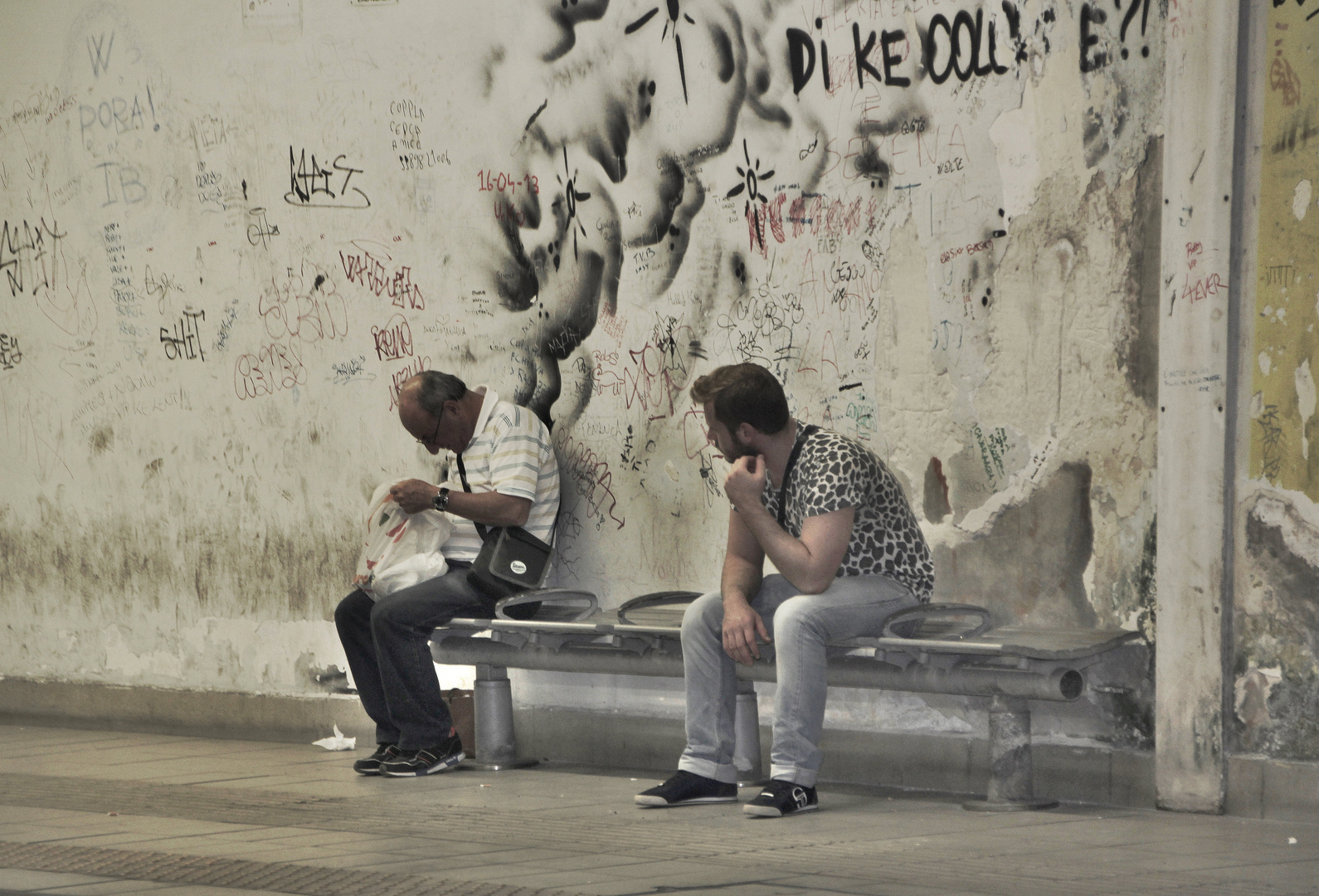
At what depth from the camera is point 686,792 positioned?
594cm

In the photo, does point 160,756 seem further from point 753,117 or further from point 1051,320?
point 1051,320

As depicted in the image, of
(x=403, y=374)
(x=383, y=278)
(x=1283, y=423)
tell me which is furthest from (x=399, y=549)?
(x=1283, y=423)

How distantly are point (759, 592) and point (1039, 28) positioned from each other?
2136mm

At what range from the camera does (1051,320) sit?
6.16 m

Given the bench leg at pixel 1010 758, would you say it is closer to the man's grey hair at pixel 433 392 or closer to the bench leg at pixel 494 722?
the bench leg at pixel 494 722

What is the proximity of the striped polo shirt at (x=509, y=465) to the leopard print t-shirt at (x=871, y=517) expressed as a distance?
122cm

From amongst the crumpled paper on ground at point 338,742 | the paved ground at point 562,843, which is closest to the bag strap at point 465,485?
the paved ground at point 562,843

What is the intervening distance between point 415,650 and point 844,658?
1774mm

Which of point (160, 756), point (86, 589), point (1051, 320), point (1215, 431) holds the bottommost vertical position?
point (160, 756)

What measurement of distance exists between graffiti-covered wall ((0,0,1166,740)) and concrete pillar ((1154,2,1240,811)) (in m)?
0.15

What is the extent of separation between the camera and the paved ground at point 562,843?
15.1 feet

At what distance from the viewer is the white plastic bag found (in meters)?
6.96

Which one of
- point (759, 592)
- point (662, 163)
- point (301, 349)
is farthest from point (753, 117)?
point (301, 349)

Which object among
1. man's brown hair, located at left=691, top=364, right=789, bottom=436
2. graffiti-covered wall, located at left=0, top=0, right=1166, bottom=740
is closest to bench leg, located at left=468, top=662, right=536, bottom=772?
graffiti-covered wall, located at left=0, top=0, right=1166, bottom=740
